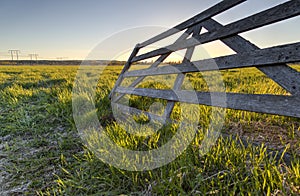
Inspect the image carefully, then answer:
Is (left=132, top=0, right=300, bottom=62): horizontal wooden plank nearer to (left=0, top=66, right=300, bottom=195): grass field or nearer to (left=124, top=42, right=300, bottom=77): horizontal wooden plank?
(left=124, top=42, right=300, bottom=77): horizontal wooden plank

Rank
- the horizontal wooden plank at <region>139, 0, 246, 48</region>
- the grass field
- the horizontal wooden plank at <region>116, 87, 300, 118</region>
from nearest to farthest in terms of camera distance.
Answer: the grass field
the horizontal wooden plank at <region>116, 87, 300, 118</region>
the horizontal wooden plank at <region>139, 0, 246, 48</region>

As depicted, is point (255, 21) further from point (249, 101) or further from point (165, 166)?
point (165, 166)

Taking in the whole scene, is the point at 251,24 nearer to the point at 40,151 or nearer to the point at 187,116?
the point at 187,116

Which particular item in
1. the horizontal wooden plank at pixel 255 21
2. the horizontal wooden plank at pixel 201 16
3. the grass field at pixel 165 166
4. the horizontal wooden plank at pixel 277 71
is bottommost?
the grass field at pixel 165 166

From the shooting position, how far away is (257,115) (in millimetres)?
2857

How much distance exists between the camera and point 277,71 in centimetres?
170

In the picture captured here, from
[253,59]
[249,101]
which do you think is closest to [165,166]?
[249,101]

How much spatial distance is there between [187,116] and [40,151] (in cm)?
207

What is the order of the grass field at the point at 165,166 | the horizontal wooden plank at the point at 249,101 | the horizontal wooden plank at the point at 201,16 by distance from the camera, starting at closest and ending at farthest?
the grass field at the point at 165,166 < the horizontal wooden plank at the point at 249,101 < the horizontal wooden plank at the point at 201,16

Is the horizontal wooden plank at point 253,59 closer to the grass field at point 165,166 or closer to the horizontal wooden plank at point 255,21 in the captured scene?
the horizontal wooden plank at point 255,21

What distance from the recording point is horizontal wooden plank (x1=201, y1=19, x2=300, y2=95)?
62.7 inches

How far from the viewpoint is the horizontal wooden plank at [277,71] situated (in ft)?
5.23

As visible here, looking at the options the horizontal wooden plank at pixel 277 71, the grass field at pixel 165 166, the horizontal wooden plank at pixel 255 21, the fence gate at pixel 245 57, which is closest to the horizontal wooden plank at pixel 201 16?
the fence gate at pixel 245 57

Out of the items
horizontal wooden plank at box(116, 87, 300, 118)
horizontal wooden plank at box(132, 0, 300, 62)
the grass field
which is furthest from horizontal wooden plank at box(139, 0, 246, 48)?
the grass field
